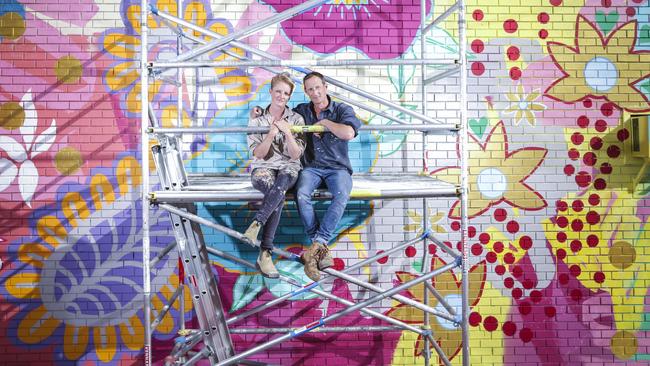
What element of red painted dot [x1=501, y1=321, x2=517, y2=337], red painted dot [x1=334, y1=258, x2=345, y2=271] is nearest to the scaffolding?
red painted dot [x1=334, y1=258, x2=345, y2=271]

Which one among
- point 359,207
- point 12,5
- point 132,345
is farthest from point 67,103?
point 359,207

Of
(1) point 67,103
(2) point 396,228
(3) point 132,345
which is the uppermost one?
(1) point 67,103

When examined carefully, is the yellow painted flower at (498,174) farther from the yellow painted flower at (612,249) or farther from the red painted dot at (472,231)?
the yellow painted flower at (612,249)

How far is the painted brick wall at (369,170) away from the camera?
538 cm

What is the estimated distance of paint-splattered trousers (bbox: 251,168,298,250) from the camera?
415cm

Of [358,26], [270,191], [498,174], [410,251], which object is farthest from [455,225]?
[270,191]

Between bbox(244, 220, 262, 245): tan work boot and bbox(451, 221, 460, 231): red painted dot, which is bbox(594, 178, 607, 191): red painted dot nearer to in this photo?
bbox(451, 221, 460, 231): red painted dot

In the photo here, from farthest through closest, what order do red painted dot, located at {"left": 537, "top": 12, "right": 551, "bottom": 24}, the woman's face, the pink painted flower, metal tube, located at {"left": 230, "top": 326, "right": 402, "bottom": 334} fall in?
red painted dot, located at {"left": 537, "top": 12, "right": 551, "bottom": 24}, the pink painted flower, metal tube, located at {"left": 230, "top": 326, "right": 402, "bottom": 334}, the woman's face

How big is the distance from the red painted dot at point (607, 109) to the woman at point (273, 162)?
111 inches

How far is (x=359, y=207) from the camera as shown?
18.0 feet

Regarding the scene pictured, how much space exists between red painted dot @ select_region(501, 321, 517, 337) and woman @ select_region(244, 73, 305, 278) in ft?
7.62

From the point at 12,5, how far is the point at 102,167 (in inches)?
61.0

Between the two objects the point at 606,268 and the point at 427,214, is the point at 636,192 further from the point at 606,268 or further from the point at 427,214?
the point at 427,214

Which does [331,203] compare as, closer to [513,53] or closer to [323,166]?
[323,166]
